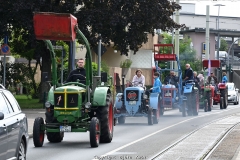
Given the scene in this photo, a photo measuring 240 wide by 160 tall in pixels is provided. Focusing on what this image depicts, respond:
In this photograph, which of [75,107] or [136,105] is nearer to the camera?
[75,107]

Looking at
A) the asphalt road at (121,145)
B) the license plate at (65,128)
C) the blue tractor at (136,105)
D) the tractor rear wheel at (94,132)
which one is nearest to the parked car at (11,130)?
the asphalt road at (121,145)

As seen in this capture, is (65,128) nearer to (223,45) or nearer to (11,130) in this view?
(11,130)

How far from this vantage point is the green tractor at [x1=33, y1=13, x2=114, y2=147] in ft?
57.3

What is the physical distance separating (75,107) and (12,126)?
5.71 meters

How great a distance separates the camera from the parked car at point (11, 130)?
12.2 metres

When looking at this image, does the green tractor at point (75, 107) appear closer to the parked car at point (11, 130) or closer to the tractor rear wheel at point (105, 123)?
the tractor rear wheel at point (105, 123)

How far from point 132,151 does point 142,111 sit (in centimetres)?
987

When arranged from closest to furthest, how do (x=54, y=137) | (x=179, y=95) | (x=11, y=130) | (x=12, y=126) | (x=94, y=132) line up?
(x=11, y=130)
(x=12, y=126)
(x=94, y=132)
(x=54, y=137)
(x=179, y=95)

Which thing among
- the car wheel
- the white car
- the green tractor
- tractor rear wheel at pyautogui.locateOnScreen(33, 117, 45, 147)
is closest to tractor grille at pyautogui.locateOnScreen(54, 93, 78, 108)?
the green tractor

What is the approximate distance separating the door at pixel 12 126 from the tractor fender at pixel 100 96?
16.6 feet

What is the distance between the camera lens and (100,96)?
18.9 metres

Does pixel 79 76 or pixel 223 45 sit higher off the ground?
pixel 223 45

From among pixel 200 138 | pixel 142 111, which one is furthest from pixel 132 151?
pixel 142 111

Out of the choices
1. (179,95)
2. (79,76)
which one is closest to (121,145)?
(79,76)
